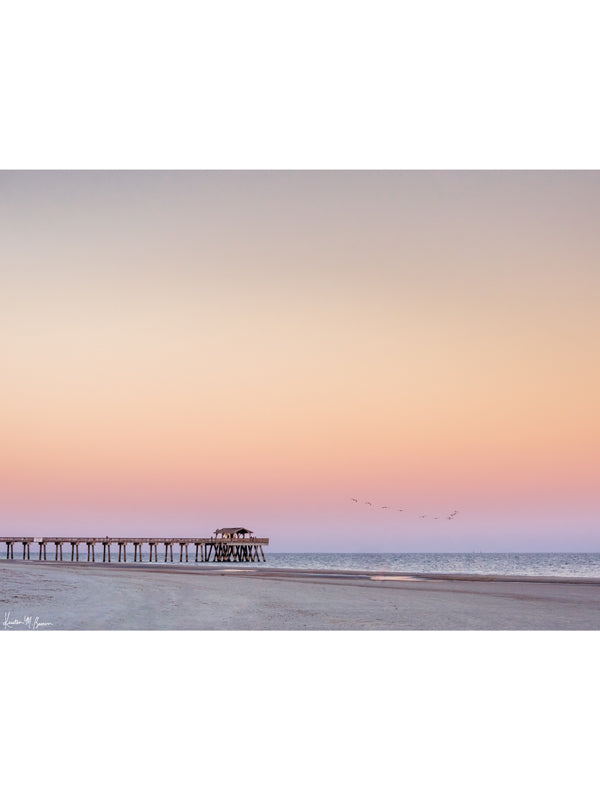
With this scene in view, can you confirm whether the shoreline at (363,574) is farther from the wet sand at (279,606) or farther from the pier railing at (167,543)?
the pier railing at (167,543)

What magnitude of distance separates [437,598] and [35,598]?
6.66m

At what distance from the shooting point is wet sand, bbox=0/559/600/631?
415 inches

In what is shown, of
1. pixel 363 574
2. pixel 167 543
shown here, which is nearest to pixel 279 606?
pixel 363 574

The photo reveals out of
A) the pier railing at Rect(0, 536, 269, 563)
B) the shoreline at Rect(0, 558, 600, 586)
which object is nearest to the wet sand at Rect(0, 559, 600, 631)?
the shoreline at Rect(0, 558, 600, 586)

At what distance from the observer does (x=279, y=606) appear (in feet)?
40.6

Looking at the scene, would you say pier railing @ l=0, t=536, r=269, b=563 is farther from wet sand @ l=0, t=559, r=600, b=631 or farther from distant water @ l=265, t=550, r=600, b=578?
wet sand @ l=0, t=559, r=600, b=631

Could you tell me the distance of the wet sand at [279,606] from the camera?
34.6 feet

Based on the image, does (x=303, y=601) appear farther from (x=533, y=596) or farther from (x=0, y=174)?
(x=0, y=174)

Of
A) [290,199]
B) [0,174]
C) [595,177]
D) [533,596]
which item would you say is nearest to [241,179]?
[290,199]

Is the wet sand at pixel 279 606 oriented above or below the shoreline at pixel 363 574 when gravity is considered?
below

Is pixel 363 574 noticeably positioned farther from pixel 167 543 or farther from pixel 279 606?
pixel 167 543

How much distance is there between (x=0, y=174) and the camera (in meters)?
14.6

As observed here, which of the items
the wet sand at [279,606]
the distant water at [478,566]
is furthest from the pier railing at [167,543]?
the wet sand at [279,606]

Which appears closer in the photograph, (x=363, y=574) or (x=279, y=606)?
(x=279, y=606)
